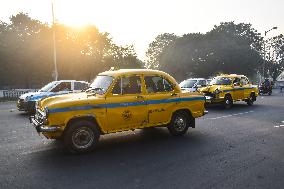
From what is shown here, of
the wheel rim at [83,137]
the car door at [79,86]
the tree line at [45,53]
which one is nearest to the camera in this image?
the wheel rim at [83,137]

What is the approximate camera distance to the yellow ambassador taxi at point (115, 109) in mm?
7195

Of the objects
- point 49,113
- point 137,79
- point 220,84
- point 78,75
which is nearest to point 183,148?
point 137,79

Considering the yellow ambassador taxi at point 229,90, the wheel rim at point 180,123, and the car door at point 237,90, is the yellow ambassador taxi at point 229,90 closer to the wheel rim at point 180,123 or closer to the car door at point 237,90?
the car door at point 237,90

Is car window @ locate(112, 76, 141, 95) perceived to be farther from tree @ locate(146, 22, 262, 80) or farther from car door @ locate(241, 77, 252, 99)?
tree @ locate(146, 22, 262, 80)

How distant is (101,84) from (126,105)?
0.93 metres

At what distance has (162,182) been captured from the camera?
5465 mm

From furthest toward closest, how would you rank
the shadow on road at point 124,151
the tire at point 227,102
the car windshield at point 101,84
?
the tire at point 227,102, the car windshield at point 101,84, the shadow on road at point 124,151

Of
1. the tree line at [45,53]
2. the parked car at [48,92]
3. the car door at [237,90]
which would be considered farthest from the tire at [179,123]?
the tree line at [45,53]

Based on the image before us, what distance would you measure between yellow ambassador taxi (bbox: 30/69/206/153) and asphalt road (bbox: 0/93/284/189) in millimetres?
485

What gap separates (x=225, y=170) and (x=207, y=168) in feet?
1.17

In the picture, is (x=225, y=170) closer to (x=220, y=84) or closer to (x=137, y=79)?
(x=137, y=79)

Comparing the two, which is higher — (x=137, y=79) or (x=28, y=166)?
(x=137, y=79)

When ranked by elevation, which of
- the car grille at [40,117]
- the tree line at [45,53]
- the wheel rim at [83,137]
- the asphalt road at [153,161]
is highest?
the tree line at [45,53]

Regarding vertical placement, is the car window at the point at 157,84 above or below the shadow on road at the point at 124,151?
above
